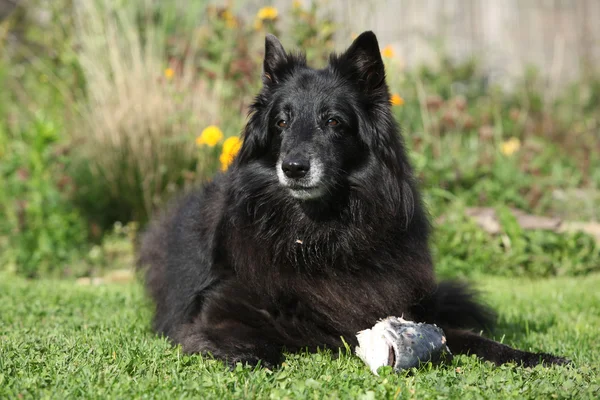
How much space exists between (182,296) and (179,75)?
4.75 metres

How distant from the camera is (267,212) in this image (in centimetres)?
387

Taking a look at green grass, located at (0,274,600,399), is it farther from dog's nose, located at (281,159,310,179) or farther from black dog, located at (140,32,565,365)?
dog's nose, located at (281,159,310,179)

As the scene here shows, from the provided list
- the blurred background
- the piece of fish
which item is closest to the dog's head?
the piece of fish

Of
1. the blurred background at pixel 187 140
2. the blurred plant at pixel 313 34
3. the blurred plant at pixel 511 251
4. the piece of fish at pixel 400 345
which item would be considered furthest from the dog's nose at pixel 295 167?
the blurred plant at pixel 313 34

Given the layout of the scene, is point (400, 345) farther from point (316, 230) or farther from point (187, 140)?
point (187, 140)

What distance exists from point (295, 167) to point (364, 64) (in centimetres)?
81

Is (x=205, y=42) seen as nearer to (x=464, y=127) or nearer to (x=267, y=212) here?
(x=464, y=127)

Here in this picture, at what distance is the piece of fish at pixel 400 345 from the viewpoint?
3.25m

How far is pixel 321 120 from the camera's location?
3.81m

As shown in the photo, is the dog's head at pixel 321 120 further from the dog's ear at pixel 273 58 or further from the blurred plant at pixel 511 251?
the blurred plant at pixel 511 251

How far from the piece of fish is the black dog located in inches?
9.9

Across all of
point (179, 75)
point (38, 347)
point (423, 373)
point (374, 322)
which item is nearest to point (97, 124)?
point (179, 75)

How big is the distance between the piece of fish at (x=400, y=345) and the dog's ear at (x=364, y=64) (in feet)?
4.56

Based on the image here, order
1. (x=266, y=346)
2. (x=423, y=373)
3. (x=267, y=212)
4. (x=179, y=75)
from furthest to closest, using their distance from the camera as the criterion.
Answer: (x=179, y=75), (x=267, y=212), (x=266, y=346), (x=423, y=373)
